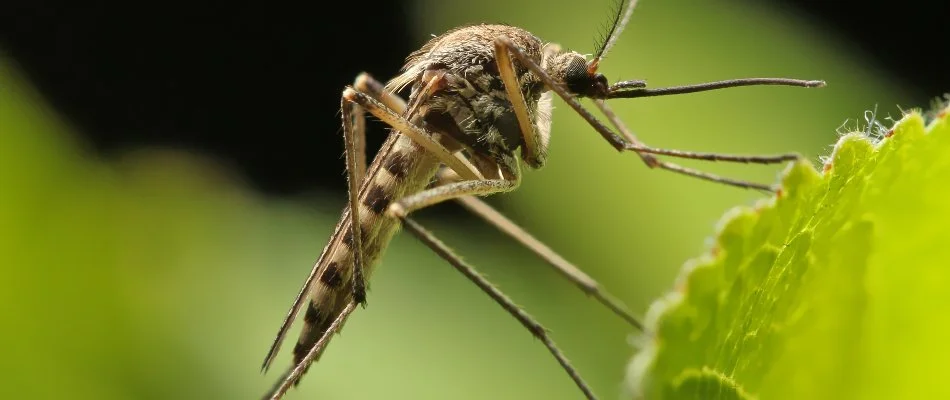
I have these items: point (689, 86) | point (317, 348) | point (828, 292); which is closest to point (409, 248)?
point (317, 348)

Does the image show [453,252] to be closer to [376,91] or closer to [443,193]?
[443,193]

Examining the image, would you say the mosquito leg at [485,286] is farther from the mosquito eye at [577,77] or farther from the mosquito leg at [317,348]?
the mosquito eye at [577,77]

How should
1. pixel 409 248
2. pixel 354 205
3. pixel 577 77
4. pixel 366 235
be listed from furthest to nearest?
pixel 409 248
pixel 577 77
pixel 366 235
pixel 354 205

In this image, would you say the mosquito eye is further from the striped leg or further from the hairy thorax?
the striped leg

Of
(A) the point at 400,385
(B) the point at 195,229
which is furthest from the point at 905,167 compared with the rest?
(B) the point at 195,229

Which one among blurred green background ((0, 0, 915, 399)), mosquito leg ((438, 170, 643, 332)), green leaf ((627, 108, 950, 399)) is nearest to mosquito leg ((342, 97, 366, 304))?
mosquito leg ((438, 170, 643, 332))

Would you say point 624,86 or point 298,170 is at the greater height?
point 624,86

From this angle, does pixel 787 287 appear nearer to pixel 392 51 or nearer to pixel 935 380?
pixel 935 380
